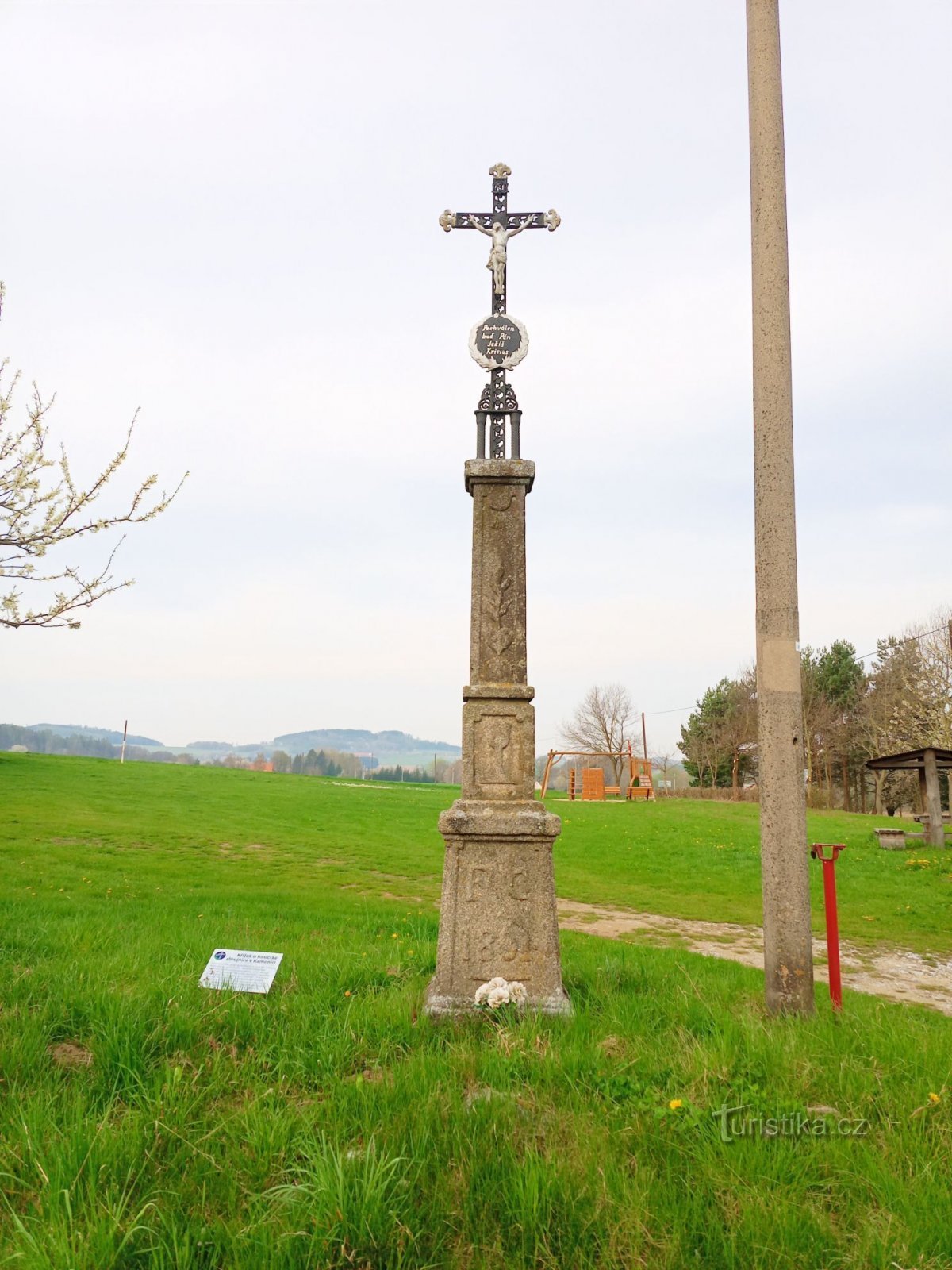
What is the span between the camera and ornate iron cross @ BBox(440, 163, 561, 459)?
5.98m

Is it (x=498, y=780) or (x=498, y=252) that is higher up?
(x=498, y=252)

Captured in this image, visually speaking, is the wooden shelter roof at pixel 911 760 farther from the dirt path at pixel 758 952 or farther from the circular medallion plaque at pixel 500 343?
the circular medallion plaque at pixel 500 343

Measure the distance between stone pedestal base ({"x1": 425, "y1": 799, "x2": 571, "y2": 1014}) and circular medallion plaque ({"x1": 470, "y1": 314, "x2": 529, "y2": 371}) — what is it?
11.3 feet

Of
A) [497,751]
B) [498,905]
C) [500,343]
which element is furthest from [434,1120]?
[500,343]

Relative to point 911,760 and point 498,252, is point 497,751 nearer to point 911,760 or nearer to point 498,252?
point 498,252

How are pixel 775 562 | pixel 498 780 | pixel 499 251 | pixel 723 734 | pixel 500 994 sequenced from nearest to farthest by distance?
pixel 775 562
pixel 500 994
pixel 498 780
pixel 499 251
pixel 723 734

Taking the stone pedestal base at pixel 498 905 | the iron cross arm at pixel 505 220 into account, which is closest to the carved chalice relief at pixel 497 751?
the stone pedestal base at pixel 498 905

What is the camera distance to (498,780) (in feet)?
17.6

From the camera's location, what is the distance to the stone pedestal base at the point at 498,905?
5.01 metres

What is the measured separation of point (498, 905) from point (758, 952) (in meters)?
5.54

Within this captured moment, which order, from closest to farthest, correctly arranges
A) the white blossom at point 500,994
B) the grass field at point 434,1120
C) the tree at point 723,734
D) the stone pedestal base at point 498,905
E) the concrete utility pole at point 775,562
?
the grass field at point 434,1120
the concrete utility pole at point 775,562
the white blossom at point 500,994
the stone pedestal base at point 498,905
the tree at point 723,734

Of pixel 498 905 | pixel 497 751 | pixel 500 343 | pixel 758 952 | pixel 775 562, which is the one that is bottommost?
pixel 758 952

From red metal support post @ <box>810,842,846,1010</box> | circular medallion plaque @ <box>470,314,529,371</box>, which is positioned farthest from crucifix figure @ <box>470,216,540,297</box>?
red metal support post @ <box>810,842,846,1010</box>

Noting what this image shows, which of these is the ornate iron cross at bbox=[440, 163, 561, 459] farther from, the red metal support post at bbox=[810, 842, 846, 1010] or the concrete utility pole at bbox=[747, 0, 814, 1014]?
the red metal support post at bbox=[810, 842, 846, 1010]
